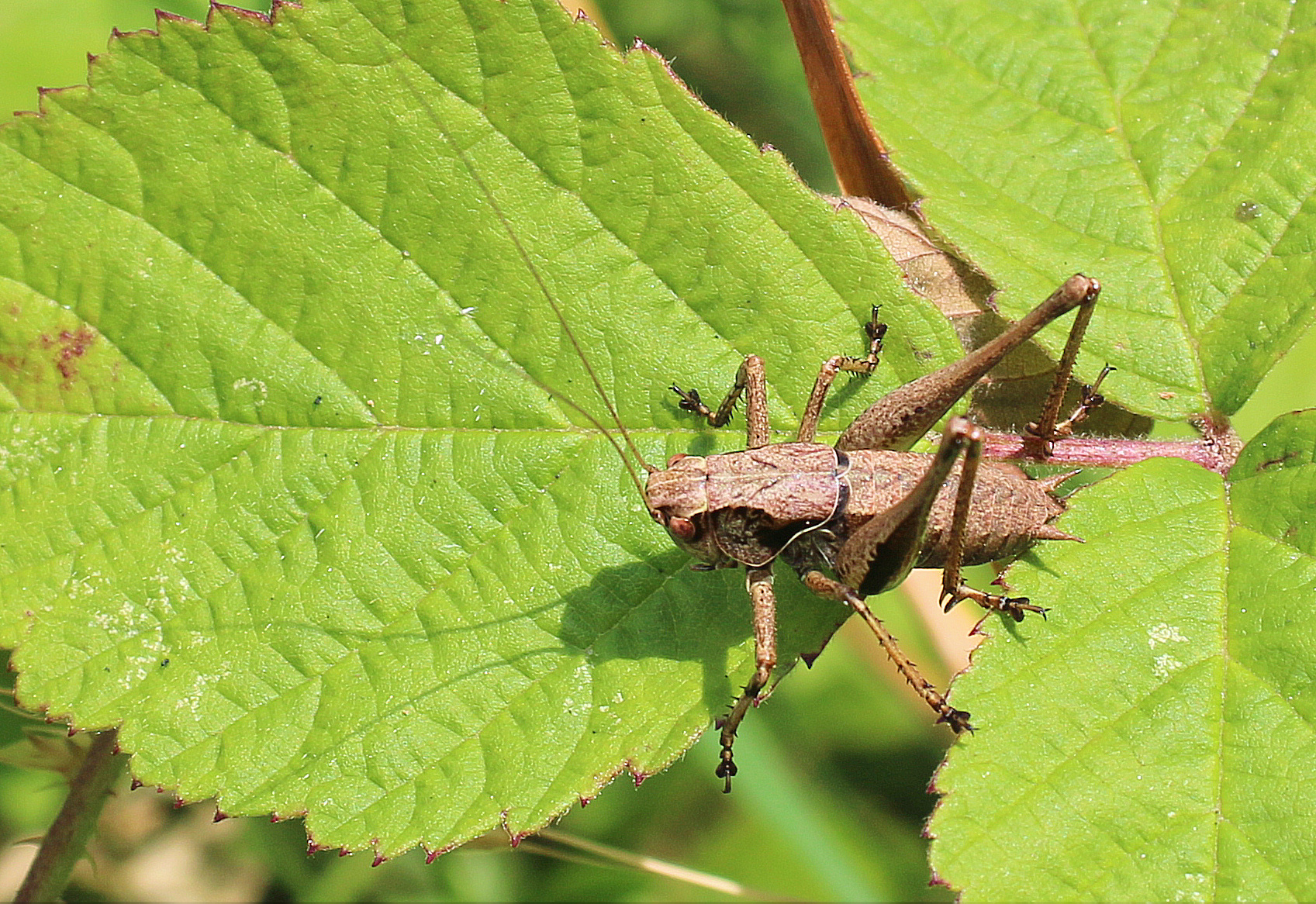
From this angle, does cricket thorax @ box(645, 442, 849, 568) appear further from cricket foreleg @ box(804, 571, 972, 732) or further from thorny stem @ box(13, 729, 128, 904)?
thorny stem @ box(13, 729, 128, 904)

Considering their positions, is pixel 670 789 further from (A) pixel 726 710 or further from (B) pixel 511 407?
(B) pixel 511 407

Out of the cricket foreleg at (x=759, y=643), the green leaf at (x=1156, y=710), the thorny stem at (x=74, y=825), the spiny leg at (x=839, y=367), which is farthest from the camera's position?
the spiny leg at (x=839, y=367)

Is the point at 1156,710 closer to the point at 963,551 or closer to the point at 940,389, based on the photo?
the point at 963,551

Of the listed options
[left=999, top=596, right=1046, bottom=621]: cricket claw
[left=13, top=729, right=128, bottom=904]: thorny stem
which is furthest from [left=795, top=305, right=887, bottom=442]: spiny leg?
[left=13, top=729, right=128, bottom=904]: thorny stem

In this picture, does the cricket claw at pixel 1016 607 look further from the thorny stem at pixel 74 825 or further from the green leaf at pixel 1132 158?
the thorny stem at pixel 74 825

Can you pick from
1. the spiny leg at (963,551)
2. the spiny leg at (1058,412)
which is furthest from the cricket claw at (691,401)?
the spiny leg at (1058,412)

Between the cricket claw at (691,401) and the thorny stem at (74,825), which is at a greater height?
the cricket claw at (691,401)

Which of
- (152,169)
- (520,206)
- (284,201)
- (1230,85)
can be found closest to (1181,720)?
(1230,85)
